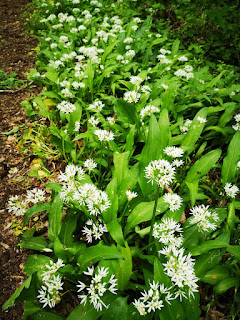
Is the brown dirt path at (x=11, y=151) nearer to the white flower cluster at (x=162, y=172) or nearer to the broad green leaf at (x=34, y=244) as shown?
the broad green leaf at (x=34, y=244)

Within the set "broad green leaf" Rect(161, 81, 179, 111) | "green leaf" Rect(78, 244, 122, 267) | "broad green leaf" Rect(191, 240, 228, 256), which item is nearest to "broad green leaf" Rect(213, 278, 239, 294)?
"broad green leaf" Rect(191, 240, 228, 256)

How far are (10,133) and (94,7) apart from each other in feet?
13.7

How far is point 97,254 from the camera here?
1.46m

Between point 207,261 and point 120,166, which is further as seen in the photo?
point 120,166

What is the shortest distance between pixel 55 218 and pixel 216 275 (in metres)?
1.33

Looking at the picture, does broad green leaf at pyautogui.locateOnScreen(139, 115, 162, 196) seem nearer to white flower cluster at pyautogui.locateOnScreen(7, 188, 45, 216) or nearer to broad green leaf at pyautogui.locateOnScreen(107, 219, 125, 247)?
broad green leaf at pyautogui.locateOnScreen(107, 219, 125, 247)

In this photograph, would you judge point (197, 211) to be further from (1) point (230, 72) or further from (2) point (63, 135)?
(1) point (230, 72)

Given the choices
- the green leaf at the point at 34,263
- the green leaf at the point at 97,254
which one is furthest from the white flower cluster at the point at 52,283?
the green leaf at the point at 34,263

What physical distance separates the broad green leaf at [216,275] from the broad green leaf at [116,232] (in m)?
0.69

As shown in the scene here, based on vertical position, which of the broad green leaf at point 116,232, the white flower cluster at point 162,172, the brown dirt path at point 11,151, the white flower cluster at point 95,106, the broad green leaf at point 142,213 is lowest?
the brown dirt path at point 11,151

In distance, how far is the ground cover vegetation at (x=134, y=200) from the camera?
1.44 m

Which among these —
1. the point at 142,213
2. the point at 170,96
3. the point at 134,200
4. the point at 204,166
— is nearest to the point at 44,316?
the point at 142,213

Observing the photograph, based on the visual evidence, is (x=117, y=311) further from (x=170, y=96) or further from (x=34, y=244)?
(x=170, y=96)

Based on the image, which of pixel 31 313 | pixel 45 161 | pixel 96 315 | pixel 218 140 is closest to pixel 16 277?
pixel 31 313
